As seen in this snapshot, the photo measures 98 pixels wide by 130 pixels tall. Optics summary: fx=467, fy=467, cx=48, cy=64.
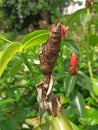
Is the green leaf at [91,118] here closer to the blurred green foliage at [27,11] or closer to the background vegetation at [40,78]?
the background vegetation at [40,78]

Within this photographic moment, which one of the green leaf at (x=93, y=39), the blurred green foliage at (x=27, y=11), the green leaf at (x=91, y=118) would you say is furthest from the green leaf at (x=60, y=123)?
the blurred green foliage at (x=27, y=11)

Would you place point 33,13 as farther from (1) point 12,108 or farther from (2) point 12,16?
(1) point 12,108

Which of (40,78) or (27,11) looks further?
(27,11)

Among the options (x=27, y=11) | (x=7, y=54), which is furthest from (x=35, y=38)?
(x=27, y=11)

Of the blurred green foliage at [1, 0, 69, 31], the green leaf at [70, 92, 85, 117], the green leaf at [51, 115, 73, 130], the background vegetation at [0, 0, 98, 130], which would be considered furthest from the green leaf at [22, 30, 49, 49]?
the blurred green foliage at [1, 0, 69, 31]

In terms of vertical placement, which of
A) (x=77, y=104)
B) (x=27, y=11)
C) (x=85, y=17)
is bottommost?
(x=27, y=11)

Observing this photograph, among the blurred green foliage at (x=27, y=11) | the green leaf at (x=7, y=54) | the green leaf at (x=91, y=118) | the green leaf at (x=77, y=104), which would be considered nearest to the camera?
the green leaf at (x=7, y=54)

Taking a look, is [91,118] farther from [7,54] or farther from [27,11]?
[27,11]

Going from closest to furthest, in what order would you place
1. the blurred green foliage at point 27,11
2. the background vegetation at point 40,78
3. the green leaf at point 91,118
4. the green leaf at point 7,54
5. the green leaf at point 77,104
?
the green leaf at point 7,54
the background vegetation at point 40,78
the green leaf at point 91,118
the green leaf at point 77,104
the blurred green foliage at point 27,11

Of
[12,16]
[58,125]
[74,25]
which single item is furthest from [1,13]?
[58,125]
